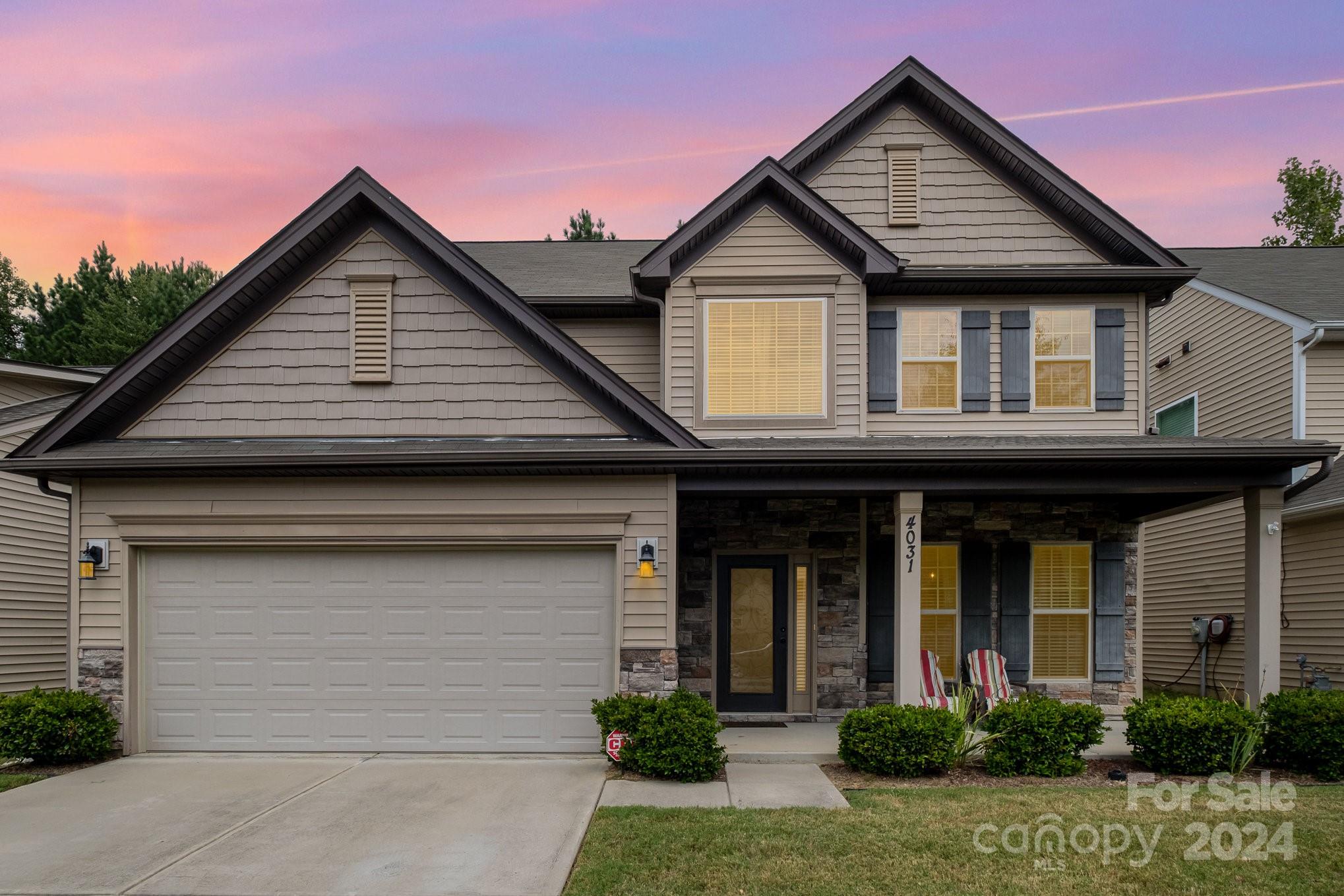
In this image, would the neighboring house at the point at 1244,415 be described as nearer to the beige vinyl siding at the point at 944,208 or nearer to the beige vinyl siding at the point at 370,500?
the beige vinyl siding at the point at 944,208

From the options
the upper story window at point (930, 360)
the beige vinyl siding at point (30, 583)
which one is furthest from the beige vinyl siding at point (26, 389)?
the upper story window at point (930, 360)

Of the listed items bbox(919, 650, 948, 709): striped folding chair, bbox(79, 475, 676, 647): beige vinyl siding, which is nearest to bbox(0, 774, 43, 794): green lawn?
bbox(79, 475, 676, 647): beige vinyl siding

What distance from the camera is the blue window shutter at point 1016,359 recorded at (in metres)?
10.8

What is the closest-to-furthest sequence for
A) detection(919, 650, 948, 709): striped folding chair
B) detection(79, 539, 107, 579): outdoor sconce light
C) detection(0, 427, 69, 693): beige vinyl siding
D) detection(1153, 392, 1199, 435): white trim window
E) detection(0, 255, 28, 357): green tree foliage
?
detection(79, 539, 107, 579): outdoor sconce light < detection(919, 650, 948, 709): striped folding chair < detection(0, 427, 69, 693): beige vinyl siding < detection(1153, 392, 1199, 435): white trim window < detection(0, 255, 28, 357): green tree foliage

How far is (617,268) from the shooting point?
44.2ft

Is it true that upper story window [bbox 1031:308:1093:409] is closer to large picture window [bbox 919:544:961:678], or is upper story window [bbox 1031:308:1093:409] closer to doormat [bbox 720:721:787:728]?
large picture window [bbox 919:544:961:678]

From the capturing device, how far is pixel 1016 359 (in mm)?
10844

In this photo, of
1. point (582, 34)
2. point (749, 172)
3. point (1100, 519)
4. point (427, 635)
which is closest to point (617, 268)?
point (749, 172)

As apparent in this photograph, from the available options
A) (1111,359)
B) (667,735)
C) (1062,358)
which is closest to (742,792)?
(667,735)

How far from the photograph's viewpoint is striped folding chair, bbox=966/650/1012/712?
1072 cm

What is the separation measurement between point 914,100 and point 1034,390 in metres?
4.12

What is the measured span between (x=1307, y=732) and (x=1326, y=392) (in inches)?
260

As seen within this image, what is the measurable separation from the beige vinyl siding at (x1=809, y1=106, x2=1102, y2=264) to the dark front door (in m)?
4.52

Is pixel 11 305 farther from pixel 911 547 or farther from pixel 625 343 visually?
pixel 911 547
